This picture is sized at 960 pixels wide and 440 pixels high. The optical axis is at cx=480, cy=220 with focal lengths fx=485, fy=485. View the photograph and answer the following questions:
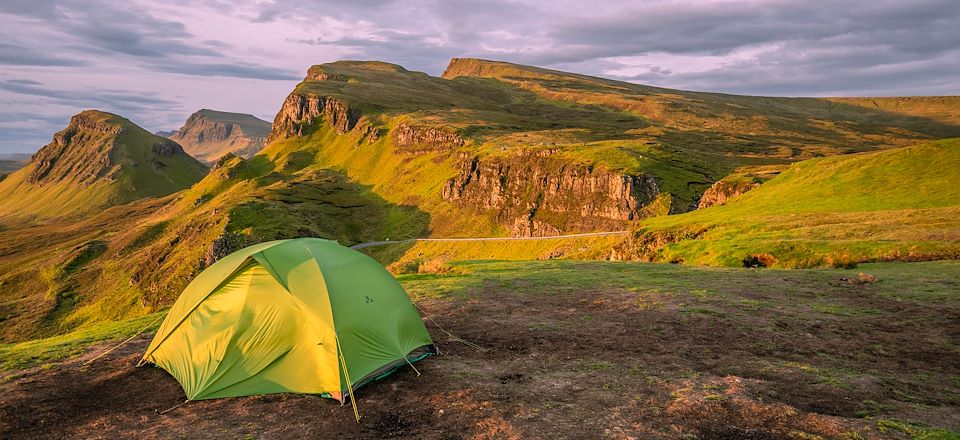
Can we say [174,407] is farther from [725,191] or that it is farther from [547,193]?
[547,193]

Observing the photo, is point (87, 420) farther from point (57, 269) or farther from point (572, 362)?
point (57, 269)

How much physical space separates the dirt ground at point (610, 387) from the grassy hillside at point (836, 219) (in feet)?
44.6

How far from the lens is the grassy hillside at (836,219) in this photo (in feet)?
99.8

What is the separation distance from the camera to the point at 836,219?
39.3 meters

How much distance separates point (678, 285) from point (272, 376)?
63.9 feet

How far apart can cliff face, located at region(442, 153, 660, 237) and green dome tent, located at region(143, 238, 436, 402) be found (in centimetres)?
10447

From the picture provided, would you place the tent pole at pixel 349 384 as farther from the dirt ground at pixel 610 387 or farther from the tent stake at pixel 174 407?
the tent stake at pixel 174 407

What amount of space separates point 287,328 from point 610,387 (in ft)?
30.1

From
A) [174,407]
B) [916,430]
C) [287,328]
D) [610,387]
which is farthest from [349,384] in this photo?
[916,430]

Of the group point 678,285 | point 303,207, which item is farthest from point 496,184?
point 678,285

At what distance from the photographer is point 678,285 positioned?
2470cm

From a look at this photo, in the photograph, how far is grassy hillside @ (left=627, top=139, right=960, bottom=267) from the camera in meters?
30.4

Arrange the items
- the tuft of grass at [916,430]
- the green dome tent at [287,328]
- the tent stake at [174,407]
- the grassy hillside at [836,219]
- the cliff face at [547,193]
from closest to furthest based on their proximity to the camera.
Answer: the tuft of grass at [916,430], the tent stake at [174,407], the green dome tent at [287,328], the grassy hillside at [836,219], the cliff face at [547,193]

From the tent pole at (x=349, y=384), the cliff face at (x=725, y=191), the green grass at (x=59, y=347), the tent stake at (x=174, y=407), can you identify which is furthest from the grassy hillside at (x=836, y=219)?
the green grass at (x=59, y=347)
